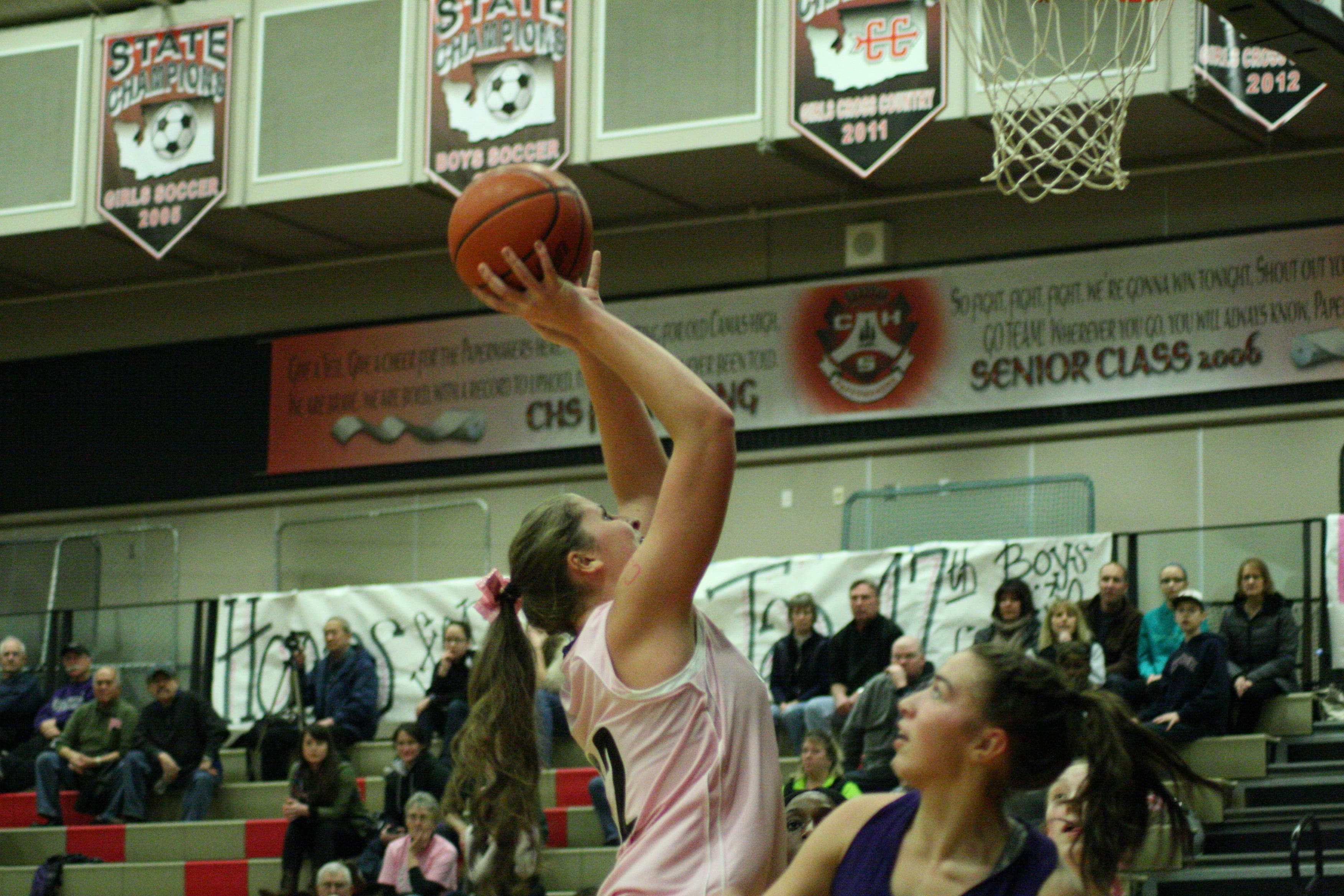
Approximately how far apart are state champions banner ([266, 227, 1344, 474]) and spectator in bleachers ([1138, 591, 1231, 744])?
163 inches

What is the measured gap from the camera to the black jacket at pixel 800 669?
36.4 feet

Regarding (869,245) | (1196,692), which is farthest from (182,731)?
(1196,692)

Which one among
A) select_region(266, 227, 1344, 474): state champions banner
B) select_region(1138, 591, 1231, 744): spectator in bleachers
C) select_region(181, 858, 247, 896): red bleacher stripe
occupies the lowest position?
select_region(181, 858, 247, 896): red bleacher stripe

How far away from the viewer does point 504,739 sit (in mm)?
3000

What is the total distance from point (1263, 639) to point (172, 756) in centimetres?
724

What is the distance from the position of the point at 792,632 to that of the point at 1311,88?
15.6ft

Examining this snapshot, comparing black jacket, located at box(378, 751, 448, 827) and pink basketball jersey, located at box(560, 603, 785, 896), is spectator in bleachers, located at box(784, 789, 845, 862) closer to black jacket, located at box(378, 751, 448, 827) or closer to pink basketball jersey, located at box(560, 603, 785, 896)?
pink basketball jersey, located at box(560, 603, 785, 896)

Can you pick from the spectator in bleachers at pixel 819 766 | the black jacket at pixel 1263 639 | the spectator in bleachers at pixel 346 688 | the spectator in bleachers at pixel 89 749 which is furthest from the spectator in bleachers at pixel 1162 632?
the spectator in bleachers at pixel 89 749

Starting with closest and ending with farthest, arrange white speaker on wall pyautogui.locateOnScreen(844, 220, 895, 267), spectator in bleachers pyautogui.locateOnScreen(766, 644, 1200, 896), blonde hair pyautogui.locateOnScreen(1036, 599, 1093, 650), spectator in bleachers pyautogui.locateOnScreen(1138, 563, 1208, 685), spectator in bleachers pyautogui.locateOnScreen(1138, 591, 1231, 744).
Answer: spectator in bleachers pyautogui.locateOnScreen(766, 644, 1200, 896)
spectator in bleachers pyautogui.locateOnScreen(1138, 591, 1231, 744)
blonde hair pyautogui.locateOnScreen(1036, 599, 1093, 650)
spectator in bleachers pyautogui.locateOnScreen(1138, 563, 1208, 685)
white speaker on wall pyautogui.locateOnScreen(844, 220, 895, 267)

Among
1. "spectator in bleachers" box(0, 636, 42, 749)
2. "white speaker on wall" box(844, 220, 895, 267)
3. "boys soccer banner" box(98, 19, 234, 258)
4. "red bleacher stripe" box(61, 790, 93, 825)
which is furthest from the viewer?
"boys soccer banner" box(98, 19, 234, 258)

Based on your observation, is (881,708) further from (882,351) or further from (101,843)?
(101,843)

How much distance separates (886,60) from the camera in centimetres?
1233

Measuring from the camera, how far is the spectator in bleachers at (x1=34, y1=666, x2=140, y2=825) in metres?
12.4

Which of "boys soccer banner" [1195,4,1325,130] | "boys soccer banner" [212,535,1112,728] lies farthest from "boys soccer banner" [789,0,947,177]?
"boys soccer banner" [212,535,1112,728]
